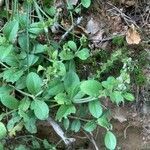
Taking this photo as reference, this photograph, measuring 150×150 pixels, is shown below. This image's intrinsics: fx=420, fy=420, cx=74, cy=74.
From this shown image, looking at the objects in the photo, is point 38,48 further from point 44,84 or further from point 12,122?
point 12,122

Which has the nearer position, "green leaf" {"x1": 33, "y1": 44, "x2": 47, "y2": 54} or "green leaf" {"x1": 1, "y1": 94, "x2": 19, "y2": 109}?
"green leaf" {"x1": 1, "y1": 94, "x2": 19, "y2": 109}

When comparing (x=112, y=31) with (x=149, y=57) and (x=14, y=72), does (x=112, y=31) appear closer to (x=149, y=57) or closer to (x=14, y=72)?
(x=149, y=57)

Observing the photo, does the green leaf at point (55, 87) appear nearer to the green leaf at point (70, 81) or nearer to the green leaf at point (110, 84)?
the green leaf at point (70, 81)

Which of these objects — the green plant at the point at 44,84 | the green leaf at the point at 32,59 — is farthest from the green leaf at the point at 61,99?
the green leaf at the point at 32,59

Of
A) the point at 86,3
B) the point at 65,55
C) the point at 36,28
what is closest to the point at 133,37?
the point at 86,3

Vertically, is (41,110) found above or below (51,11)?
below

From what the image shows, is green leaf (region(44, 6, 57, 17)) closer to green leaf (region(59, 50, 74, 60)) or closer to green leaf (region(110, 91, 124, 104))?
green leaf (region(59, 50, 74, 60))

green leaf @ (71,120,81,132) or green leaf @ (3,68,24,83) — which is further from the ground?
green leaf @ (3,68,24,83)

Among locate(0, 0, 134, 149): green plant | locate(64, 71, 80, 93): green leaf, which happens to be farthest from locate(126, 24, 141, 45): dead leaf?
locate(64, 71, 80, 93): green leaf

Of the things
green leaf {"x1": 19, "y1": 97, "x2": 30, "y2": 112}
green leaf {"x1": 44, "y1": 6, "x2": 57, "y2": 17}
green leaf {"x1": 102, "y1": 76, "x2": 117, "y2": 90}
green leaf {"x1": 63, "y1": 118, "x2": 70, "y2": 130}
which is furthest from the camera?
green leaf {"x1": 44, "y1": 6, "x2": 57, "y2": 17}
